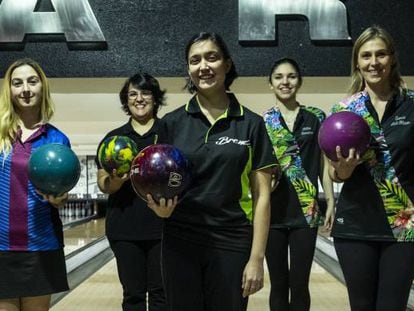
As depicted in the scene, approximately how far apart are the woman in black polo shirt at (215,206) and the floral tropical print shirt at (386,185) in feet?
1.01

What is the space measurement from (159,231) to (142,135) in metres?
0.42

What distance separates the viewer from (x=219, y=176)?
169 centimetres

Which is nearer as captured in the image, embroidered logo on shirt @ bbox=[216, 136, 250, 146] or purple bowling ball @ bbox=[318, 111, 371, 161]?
embroidered logo on shirt @ bbox=[216, 136, 250, 146]

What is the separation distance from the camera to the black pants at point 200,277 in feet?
5.51

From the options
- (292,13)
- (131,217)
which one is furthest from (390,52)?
(292,13)

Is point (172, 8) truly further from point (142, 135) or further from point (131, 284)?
point (131, 284)

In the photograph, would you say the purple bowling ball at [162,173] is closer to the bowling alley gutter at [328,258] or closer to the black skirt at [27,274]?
the black skirt at [27,274]

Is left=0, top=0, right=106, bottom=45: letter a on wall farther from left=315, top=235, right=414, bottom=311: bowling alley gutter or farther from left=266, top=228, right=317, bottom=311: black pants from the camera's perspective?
left=266, top=228, right=317, bottom=311: black pants

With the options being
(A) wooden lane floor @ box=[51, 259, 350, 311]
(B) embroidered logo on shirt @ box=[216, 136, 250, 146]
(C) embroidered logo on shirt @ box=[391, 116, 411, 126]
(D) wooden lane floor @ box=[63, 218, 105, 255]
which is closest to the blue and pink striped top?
(B) embroidered logo on shirt @ box=[216, 136, 250, 146]

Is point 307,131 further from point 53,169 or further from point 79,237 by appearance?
point 79,237

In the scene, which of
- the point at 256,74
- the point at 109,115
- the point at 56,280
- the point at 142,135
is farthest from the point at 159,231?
the point at 109,115

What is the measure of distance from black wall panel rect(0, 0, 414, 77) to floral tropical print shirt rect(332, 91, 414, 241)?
11.4 ft

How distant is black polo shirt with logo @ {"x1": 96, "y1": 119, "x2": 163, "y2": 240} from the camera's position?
2510mm

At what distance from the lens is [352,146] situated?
1819 mm
